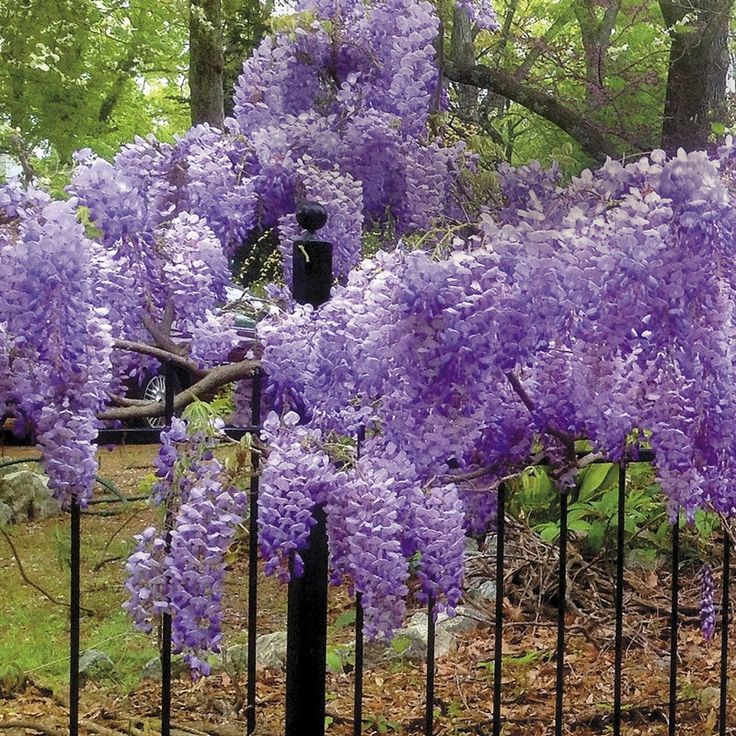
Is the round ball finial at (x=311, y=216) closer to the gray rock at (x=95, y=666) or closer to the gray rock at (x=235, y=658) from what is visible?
the gray rock at (x=235, y=658)

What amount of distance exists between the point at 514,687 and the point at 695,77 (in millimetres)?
3883

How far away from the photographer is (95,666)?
356 centimetres

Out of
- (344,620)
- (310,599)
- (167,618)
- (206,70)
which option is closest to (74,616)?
(167,618)

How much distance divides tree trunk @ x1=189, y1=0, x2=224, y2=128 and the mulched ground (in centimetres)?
242

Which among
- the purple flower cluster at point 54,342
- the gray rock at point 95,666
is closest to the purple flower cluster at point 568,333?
the purple flower cluster at point 54,342

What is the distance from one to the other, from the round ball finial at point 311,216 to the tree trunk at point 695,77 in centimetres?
422

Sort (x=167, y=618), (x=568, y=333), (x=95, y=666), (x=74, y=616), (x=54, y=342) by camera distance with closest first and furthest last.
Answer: (x=54, y=342), (x=568, y=333), (x=167, y=618), (x=74, y=616), (x=95, y=666)

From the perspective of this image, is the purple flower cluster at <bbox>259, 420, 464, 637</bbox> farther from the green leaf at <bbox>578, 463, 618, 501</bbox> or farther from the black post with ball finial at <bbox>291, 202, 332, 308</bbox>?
the green leaf at <bbox>578, 463, 618, 501</bbox>

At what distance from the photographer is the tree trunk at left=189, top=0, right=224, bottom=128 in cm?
505

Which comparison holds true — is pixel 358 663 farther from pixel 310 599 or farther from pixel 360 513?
pixel 360 513

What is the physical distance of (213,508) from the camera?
57.6 inches

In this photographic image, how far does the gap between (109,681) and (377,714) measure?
96 centimetres

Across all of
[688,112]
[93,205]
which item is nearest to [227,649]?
[93,205]

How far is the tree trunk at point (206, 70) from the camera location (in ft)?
16.6
